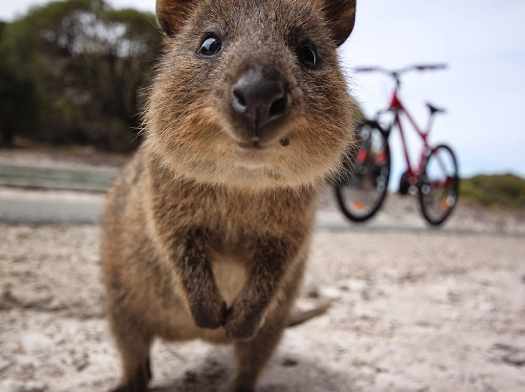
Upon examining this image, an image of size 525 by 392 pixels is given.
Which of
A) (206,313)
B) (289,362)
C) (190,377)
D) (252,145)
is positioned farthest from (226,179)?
(289,362)

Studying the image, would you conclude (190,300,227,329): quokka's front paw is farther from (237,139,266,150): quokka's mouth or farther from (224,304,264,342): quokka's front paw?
(237,139,266,150): quokka's mouth

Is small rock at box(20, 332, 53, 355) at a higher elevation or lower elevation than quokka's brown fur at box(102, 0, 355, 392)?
lower

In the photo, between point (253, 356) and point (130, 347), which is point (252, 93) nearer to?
point (253, 356)

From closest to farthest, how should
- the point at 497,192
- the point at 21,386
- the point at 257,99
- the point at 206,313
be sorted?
the point at 257,99 → the point at 206,313 → the point at 21,386 → the point at 497,192

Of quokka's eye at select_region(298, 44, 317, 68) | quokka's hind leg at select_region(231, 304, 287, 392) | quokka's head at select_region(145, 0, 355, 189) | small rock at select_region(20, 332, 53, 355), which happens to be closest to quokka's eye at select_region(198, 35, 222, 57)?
quokka's head at select_region(145, 0, 355, 189)

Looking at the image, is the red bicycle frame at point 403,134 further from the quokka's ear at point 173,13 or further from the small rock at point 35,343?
the small rock at point 35,343

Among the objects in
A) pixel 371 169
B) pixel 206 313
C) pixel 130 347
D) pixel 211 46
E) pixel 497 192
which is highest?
pixel 211 46
